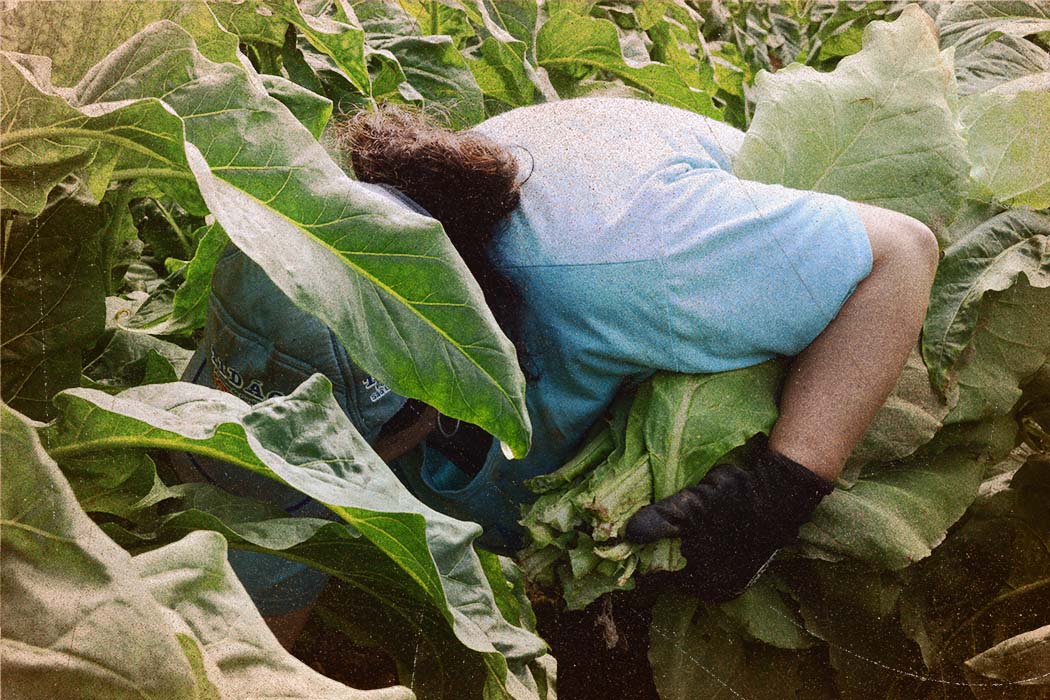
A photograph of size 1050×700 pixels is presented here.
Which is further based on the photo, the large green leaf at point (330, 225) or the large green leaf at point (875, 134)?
the large green leaf at point (875, 134)

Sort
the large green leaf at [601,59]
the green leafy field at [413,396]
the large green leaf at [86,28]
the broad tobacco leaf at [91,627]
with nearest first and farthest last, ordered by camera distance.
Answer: the broad tobacco leaf at [91,627] < the green leafy field at [413,396] < the large green leaf at [86,28] < the large green leaf at [601,59]

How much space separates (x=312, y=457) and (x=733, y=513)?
0.46 meters

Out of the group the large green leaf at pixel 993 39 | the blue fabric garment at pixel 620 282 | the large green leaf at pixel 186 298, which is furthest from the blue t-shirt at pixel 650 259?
the large green leaf at pixel 993 39

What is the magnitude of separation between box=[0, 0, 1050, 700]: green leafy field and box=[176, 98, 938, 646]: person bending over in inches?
1.8

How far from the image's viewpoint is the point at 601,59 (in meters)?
1.65

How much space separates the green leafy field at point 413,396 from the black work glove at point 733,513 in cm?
2

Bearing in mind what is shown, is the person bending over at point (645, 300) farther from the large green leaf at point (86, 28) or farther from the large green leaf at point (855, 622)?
the large green leaf at point (86, 28)

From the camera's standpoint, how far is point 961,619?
1206mm

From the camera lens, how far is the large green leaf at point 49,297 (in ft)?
2.98

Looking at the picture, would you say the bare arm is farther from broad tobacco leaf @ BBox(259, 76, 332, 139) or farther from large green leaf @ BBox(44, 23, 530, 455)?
broad tobacco leaf @ BBox(259, 76, 332, 139)

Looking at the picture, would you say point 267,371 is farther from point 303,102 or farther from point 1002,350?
point 1002,350

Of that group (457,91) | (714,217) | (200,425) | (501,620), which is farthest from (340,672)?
(457,91)

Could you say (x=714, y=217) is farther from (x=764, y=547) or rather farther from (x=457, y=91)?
(x=457, y=91)

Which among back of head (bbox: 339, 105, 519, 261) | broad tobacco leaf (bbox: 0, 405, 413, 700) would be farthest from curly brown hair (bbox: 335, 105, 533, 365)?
broad tobacco leaf (bbox: 0, 405, 413, 700)
